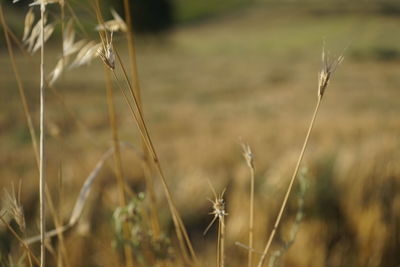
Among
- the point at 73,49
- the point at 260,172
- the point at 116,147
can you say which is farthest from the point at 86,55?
the point at 260,172

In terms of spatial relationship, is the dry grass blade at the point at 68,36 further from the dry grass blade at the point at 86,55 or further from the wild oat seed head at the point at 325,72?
the wild oat seed head at the point at 325,72

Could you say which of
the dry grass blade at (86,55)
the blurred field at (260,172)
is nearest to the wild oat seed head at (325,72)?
the blurred field at (260,172)

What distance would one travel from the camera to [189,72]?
1908cm

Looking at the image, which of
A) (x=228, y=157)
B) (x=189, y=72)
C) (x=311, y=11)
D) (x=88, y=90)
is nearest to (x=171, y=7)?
(x=311, y=11)

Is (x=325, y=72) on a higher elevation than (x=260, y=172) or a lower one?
higher

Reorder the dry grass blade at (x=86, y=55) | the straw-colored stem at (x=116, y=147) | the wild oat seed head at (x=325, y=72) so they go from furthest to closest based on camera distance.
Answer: the straw-colored stem at (x=116, y=147) < the dry grass blade at (x=86, y=55) < the wild oat seed head at (x=325, y=72)

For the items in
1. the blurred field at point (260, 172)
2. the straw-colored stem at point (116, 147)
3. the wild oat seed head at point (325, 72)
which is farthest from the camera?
the blurred field at point (260, 172)

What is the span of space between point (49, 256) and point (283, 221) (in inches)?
34.8

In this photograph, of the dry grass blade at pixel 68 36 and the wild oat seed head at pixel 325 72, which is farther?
the dry grass blade at pixel 68 36

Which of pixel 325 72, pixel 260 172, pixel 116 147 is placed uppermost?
pixel 325 72

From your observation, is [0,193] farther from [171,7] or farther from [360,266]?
[171,7]

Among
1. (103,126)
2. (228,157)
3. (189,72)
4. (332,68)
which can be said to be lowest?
(189,72)

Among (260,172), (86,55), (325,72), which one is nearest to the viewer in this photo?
(325,72)

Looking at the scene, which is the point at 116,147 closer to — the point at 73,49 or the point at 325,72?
the point at 73,49
